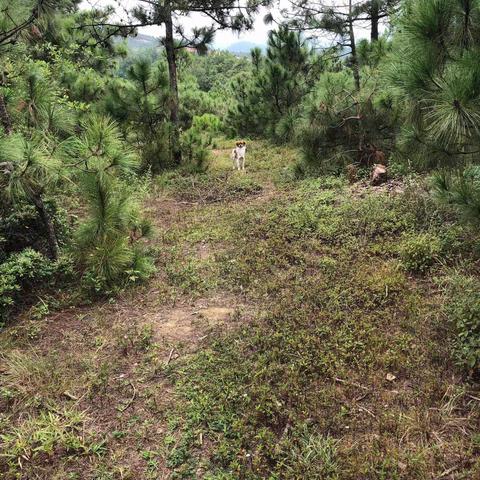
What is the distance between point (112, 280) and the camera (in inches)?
160

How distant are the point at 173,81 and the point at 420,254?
6803 mm

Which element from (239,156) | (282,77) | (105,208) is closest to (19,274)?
(105,208)

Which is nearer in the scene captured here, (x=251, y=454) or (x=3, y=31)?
(x=251, y=454)

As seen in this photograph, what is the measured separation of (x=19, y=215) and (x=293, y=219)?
121 inches

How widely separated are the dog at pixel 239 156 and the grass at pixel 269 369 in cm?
439

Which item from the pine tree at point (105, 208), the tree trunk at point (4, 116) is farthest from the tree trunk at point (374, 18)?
the tree trunk at point (4, 116)

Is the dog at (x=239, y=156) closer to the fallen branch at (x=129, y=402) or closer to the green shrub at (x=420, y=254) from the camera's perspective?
the green shrub at (x=420, y=254)

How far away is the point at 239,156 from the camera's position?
8.83 metres

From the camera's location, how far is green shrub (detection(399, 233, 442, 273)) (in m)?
3.78

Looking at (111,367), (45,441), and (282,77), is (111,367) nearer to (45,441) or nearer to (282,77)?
(45,441)

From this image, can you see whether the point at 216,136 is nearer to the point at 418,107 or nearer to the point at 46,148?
the point at 46,148

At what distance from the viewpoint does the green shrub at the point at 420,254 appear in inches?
149

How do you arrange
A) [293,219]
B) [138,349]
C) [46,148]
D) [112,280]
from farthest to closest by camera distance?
[293,219] < [112,280] < [46,148] < [138,349]

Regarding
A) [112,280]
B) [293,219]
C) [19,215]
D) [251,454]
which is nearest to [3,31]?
[19,215]
